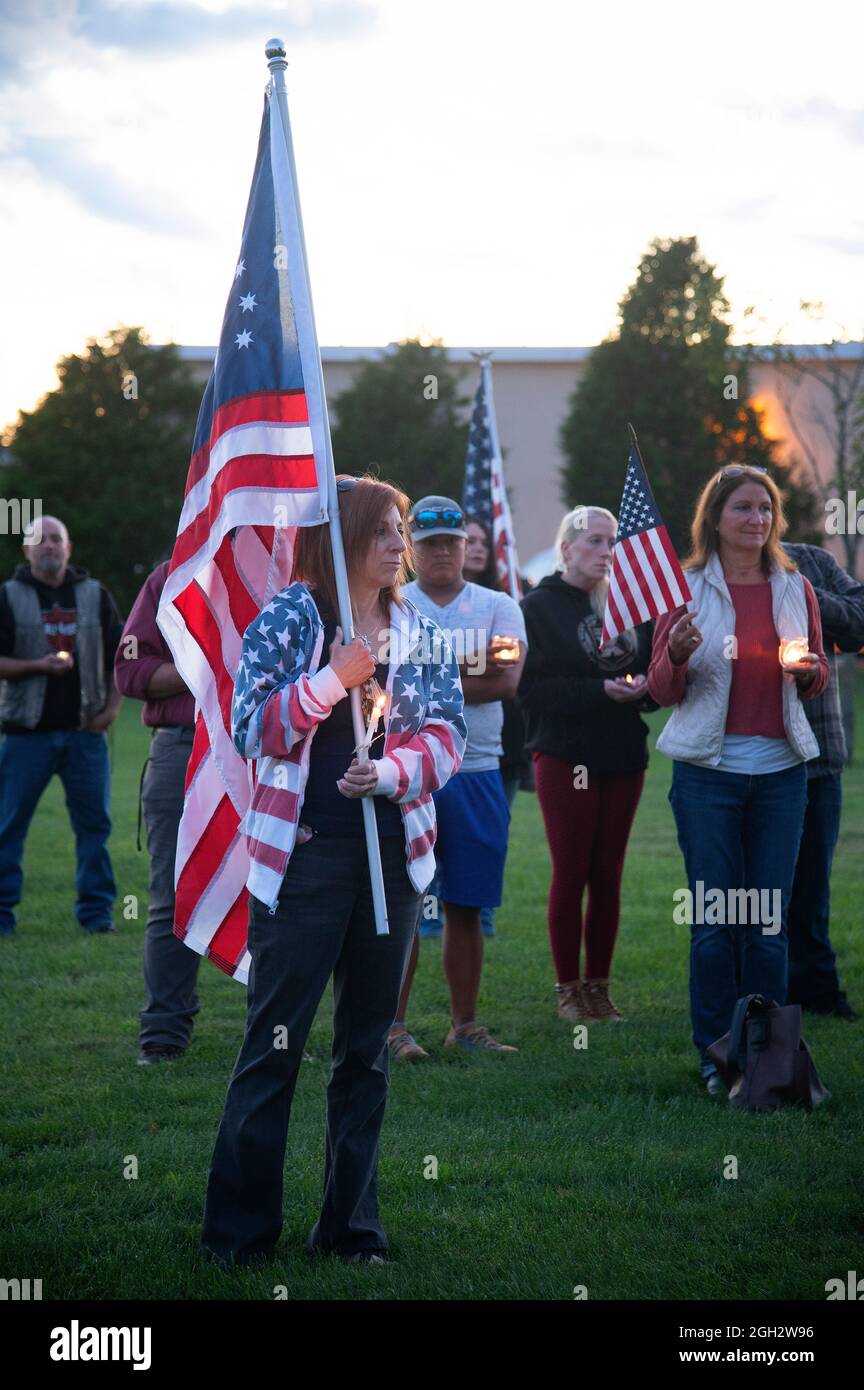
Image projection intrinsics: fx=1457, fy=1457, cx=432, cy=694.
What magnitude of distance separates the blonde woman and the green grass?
0.57 m

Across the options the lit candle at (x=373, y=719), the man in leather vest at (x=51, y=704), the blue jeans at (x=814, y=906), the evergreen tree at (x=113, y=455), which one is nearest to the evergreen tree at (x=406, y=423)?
the evergreen tree at (x=113, y=455)

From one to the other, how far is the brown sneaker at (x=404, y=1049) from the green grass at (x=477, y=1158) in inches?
5.6

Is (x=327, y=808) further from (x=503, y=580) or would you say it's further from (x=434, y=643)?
(x=503, y=580)

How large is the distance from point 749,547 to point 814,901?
6.90 ft

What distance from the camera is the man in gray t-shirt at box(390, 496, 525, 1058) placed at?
21.4 ft

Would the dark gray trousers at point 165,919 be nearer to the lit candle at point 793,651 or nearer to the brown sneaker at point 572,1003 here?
the brown sneaker at point 572,1003

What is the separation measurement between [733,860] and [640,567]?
129cm

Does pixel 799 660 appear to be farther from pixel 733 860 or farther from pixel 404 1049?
pixel 404 1049

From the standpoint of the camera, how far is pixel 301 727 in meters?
3.85

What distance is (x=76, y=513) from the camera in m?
38.0

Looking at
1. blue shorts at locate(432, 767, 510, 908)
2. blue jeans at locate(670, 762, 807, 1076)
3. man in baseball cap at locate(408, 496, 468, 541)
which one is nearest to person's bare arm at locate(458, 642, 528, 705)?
blue shorts at locate(432, 767, 510, 908)

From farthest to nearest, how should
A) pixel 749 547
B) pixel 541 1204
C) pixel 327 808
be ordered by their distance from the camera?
pixel 749 547 < pixel 541 1204 < pixel 327 808

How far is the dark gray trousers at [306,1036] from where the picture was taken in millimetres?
3992

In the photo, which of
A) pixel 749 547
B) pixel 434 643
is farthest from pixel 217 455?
pixel 749 547
